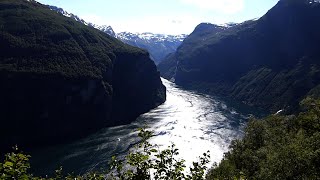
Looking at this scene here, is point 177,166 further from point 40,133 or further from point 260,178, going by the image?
point 40,133

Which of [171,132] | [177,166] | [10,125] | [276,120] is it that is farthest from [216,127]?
[177,166]

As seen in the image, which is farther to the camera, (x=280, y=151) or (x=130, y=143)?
(x=130, y=143)

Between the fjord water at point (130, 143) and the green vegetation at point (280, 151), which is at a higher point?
the green vegetation at point (280, 151)

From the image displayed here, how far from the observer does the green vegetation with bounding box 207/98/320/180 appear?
124 ft

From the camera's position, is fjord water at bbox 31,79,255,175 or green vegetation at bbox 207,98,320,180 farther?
fjord water at bbox 31,79,255,175

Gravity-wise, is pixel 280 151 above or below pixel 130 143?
above

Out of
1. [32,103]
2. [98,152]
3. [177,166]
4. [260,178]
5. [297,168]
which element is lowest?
[98,152]

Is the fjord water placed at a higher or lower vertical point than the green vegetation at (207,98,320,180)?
lower

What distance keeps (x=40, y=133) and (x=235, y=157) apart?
121613 millimetres

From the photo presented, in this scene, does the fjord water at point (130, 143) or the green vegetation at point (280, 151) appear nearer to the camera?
the green vegetation at point (280, 151)

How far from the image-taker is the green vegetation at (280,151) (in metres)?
37.8

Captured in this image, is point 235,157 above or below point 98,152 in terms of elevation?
above

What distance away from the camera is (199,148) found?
478 feet

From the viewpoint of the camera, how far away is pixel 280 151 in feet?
149
